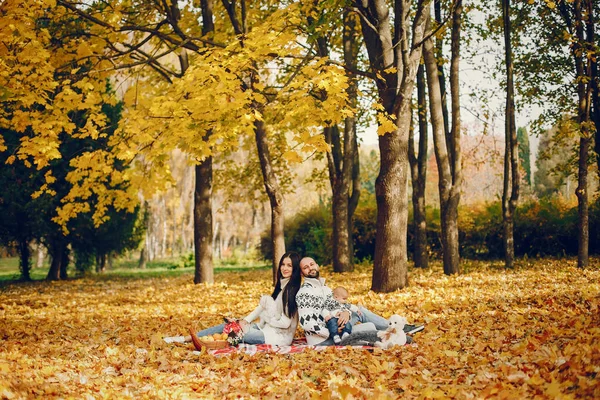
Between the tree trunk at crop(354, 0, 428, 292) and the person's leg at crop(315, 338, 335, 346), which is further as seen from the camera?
the tree trunk at crop(354, 0, 428, 292)

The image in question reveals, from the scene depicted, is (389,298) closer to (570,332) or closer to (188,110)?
(570,332)

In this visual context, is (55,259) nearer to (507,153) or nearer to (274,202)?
(274,202)

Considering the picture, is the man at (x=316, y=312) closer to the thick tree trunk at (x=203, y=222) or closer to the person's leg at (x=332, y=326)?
the person's leg at (x=332, y=326)

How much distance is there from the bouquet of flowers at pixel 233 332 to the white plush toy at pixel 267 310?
36 centimetres

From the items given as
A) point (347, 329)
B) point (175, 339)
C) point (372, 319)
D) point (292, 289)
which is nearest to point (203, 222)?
point (175, 339)

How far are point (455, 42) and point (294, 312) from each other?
8.70 metres

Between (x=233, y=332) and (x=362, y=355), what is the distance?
1661 millimetres

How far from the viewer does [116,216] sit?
813 inches

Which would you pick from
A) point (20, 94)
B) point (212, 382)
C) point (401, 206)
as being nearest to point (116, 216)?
point (20, 94)

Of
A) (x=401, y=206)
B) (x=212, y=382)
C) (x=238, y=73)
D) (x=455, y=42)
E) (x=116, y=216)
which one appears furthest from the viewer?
(x=116, y=216)

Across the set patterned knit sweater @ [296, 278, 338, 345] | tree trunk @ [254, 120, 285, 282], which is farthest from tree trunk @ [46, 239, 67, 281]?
patterned knit sweater @ [296, 278, 338, 345]

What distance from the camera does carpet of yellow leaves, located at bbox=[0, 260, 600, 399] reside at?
4.72 metres

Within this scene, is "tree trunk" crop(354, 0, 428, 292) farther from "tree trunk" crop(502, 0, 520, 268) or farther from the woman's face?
"tree trunk" crop(502, 0, 520, 268)

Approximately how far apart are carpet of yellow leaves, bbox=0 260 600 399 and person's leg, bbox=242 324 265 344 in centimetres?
50
